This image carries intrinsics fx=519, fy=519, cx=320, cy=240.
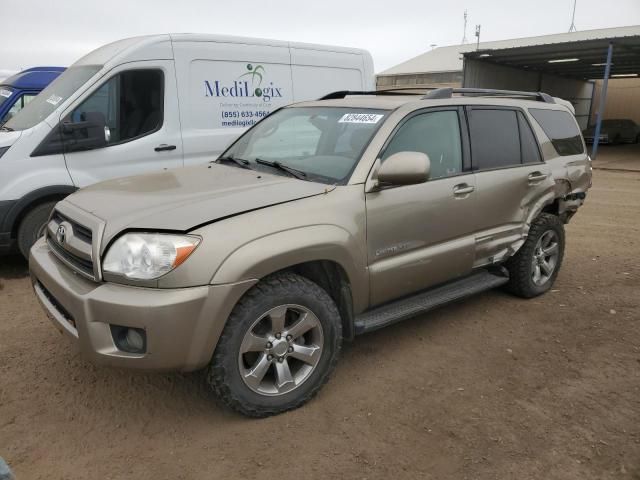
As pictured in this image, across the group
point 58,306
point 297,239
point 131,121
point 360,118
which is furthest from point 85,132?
point 297,239

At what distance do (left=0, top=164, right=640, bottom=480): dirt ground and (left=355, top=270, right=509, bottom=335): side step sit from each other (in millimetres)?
367

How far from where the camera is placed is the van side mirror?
5094mm

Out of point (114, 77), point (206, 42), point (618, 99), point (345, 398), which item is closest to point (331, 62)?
point (206, 42)

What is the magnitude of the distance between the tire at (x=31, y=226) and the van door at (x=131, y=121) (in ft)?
1.31

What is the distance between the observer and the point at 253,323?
2.64m

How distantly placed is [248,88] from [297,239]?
4.03 meters

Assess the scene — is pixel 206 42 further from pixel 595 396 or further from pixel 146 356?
pixel 595 396

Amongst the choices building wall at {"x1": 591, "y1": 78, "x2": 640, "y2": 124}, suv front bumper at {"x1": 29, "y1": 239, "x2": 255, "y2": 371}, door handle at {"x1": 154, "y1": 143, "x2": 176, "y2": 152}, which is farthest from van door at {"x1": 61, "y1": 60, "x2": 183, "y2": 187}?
building wall at {"x1": 591, "y1": 78, "x2": 640, "y2": 124}

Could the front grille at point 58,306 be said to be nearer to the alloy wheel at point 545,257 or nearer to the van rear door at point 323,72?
the alloy wheel at point 545,257

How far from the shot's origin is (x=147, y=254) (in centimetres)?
244

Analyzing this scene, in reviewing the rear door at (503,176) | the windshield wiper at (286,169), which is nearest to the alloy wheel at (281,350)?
the windshield wiper at (286,169)

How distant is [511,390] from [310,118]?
2.26 metres

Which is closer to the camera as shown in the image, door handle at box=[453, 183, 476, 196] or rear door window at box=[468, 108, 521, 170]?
door handle at box=[453, 183, 476, 196]

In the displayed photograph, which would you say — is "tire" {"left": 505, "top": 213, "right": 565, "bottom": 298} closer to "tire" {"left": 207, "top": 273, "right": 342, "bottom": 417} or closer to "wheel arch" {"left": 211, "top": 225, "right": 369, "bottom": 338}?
"wheel arch" {"left": 211, "top": 225, "right": 369, "bottom": 338}
